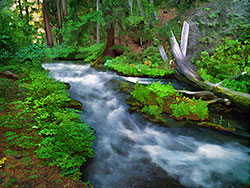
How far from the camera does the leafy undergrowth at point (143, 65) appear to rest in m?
11.5

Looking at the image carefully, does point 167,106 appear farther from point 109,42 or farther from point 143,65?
point 109,42

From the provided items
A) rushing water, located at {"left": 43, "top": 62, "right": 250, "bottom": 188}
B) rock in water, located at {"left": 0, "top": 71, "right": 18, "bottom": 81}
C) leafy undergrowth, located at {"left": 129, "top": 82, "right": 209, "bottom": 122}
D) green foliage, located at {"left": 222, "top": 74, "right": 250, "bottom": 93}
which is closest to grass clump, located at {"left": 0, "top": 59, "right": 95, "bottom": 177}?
rushing water, located at {"left": 43, "top": 62, "right": 250, "bottom": 188}

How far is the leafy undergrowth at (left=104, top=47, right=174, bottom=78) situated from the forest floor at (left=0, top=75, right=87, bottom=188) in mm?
8822

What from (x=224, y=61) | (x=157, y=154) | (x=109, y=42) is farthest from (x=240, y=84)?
(x=109, y=42)

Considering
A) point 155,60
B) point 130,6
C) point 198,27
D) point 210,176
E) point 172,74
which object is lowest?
point 210,176

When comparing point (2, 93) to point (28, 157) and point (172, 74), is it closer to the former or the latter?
point (28, 157)

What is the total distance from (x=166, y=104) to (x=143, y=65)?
547 centimetres

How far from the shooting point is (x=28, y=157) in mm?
3443

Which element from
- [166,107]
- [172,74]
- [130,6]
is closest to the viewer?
[166,107]

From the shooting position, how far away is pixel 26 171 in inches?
121

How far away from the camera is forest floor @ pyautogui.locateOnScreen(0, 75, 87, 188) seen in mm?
2863

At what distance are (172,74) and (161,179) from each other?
858 centimetres

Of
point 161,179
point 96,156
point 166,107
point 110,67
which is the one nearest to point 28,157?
point 96,156

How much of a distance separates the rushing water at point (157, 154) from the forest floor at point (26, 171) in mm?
882
